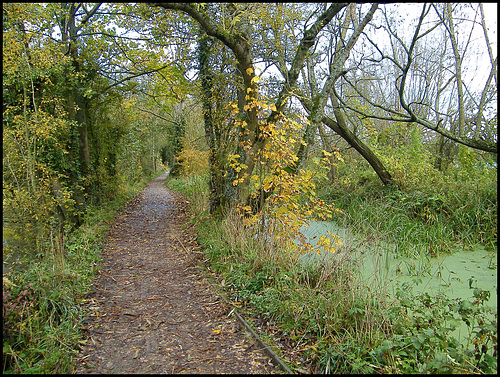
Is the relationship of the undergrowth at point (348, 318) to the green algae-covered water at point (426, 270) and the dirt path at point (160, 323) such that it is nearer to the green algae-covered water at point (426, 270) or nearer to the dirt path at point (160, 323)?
the green algae-covered water at point (426, 270)

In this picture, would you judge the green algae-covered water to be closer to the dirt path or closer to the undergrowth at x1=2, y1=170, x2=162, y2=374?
the dirt path

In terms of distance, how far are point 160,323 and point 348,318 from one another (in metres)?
2.05

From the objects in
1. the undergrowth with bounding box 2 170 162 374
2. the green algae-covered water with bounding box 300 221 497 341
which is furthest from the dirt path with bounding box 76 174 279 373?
the green algae-covered water with bounding box 300 221 497 341

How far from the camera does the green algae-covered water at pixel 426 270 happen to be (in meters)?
3.91

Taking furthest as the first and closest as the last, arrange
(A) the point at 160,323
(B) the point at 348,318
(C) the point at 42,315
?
(A) the point at 160,323
(C) the point at 42,315
(B) the point at 348,318

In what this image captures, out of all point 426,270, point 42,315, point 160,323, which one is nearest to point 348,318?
point 160,323

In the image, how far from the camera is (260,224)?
211 inches

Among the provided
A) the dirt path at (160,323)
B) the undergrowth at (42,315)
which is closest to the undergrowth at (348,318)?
the dirt path at (160,323)

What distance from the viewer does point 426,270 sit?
4770mm

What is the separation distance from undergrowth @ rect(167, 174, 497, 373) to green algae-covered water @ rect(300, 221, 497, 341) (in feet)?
0.53

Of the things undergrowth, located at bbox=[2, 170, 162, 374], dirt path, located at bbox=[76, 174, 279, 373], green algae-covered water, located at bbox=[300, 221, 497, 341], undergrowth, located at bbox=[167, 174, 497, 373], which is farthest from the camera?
green algae-covered water, located at bbox=[300, 221, 497, 341]

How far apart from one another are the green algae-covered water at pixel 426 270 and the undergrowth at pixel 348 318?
162 mm

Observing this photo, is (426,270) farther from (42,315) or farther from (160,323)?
(42,315)

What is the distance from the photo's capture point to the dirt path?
2959mm
